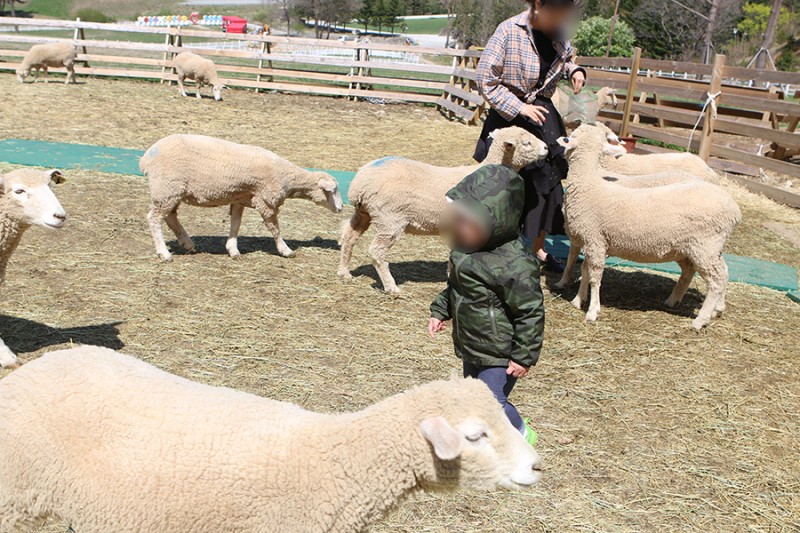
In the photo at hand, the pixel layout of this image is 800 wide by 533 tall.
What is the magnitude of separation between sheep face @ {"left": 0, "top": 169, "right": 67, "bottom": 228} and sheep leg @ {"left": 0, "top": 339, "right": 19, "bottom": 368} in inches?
33.5

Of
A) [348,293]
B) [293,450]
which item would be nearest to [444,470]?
[293,450]

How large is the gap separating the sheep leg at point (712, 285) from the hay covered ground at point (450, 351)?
0.47 ft

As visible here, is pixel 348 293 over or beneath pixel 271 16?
beneath

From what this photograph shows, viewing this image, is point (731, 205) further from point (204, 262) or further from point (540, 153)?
point (204, 262)

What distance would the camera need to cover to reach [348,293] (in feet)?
21.1

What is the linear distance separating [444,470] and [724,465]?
97.4 inches

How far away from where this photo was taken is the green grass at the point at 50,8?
70.7 metres

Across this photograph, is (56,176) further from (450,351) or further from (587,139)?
(587,139)

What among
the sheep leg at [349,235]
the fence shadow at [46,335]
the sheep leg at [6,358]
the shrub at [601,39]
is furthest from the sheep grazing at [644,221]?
the shrub at [601,39]

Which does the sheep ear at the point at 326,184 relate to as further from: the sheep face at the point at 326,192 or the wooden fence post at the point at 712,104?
the wooden fence post at the point at 712,104

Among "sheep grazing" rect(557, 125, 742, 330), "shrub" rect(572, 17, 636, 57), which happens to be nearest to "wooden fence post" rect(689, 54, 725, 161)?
"sheep grazing" rect(557, 125, 742, 330)

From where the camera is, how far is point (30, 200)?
446 centimetres

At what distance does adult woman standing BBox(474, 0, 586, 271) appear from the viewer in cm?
562

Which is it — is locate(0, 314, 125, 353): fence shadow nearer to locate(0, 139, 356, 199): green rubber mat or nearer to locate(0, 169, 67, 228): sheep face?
locate(0, 169, 67, 228): sheep face
